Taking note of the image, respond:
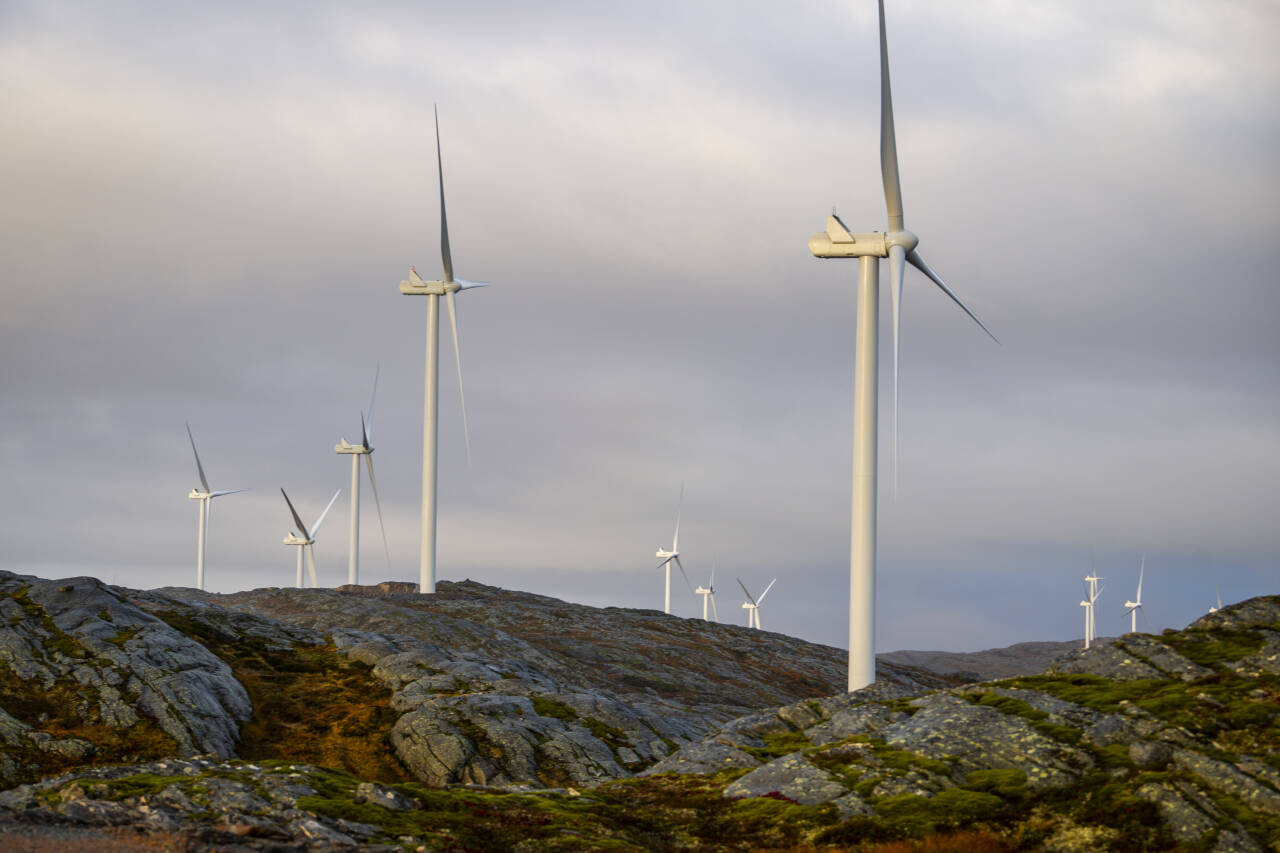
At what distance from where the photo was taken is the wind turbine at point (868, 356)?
2788 inches

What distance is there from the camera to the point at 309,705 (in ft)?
261

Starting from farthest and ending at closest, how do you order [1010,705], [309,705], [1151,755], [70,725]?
1. [309,705]
2. [70,725]
3. [1010,705]
4. [1151,755]

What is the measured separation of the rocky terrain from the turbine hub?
2920 cm

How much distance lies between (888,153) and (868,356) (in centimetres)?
1459

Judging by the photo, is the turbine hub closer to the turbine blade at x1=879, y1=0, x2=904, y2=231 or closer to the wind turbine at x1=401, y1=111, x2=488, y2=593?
the turbine blade at x1=879, y1=0, x2=904, y2=231

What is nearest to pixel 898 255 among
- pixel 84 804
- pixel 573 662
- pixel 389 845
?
pixel 389 845

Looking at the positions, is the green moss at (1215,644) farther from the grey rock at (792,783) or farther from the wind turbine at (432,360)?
the wind turbine at (432,360)

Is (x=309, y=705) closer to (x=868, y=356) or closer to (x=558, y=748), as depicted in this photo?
(x=558, y=748)

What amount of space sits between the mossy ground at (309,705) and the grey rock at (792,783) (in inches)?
1125

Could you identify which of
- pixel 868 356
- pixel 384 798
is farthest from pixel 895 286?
pixel 384 798

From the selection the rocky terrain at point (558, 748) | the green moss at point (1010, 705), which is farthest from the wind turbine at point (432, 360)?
the green moss at point (1010, 705)

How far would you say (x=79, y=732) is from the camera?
2608 inches

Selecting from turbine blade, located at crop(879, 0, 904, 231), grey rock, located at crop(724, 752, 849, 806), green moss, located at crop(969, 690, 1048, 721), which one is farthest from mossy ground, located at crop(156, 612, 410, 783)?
turbine blade, located at crop(879, 0, 904, 231)

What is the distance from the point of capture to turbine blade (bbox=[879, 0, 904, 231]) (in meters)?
75.2
